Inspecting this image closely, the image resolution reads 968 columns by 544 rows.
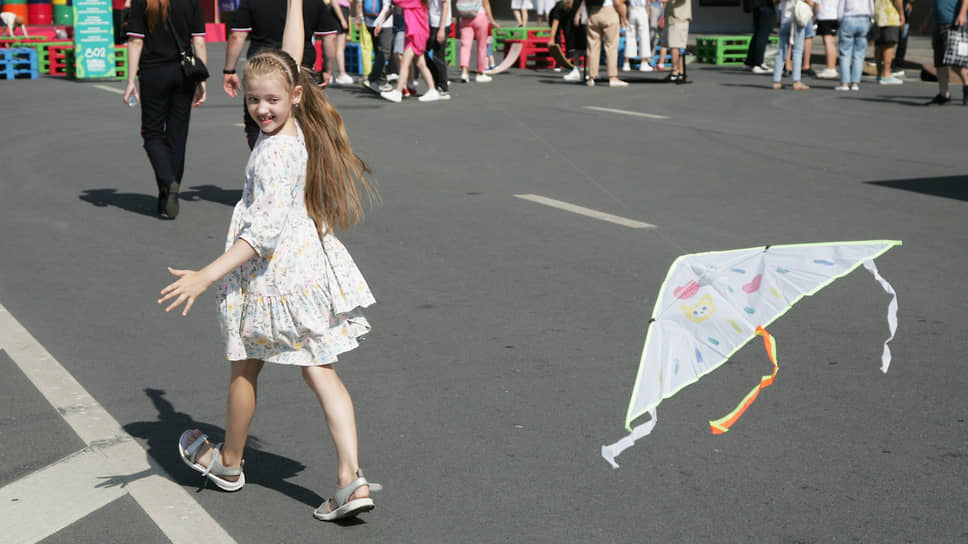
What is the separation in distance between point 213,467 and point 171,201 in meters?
5.25

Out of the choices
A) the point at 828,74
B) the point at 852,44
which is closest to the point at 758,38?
the point at 828,74

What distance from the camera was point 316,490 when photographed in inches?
163

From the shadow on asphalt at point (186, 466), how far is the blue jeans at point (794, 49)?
48.9 ft

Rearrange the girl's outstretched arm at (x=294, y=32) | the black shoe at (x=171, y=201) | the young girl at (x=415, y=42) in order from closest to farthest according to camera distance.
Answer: the girl's outstretched arm at (x=294, y=32) < the black shoe at (x=171, y=201) < the young girl at (x=415, y=42)

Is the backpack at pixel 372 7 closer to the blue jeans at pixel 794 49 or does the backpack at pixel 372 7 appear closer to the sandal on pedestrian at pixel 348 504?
the blue jeans at pixel 794 49

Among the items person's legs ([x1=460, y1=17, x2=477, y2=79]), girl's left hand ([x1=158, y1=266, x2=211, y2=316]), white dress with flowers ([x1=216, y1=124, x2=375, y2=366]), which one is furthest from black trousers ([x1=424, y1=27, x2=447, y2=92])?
girl's left hand ([x1=158, y1=266, x2=211, y2=316])

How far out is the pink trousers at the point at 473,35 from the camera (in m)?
19.9

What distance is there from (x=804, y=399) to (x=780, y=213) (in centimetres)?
425

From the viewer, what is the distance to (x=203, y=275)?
3.53m

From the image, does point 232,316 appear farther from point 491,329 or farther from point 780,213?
point 780,213

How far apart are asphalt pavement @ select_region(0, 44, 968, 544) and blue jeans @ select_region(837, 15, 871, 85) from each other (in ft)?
21.6

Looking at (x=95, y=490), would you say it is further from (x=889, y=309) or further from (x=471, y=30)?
(x=471, y=30)

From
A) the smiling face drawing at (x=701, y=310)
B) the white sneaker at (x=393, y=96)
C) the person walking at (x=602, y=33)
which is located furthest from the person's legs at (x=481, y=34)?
the smiling face drawing at (x=701, y=310)

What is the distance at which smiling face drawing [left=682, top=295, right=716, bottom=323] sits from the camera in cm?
339
